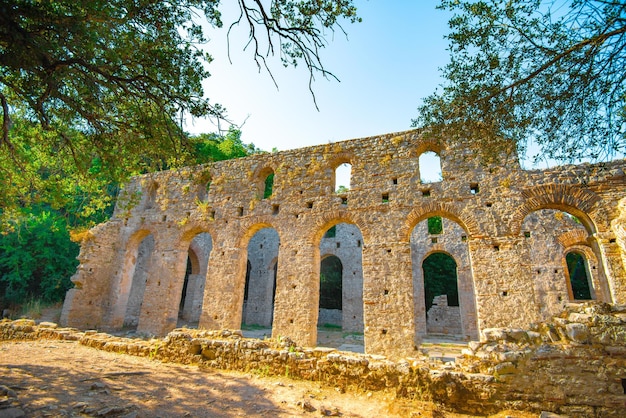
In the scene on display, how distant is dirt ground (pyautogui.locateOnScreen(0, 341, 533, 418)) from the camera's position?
389 cm

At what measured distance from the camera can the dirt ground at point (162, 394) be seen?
389 centimetres

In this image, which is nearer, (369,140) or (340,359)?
(340,359)

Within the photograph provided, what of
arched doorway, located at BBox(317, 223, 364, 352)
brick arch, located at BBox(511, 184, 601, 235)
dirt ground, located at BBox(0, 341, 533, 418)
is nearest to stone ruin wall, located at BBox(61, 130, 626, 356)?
brick arch, located at BBox(511, 184, 601, 235)

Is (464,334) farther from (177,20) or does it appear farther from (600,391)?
(177,20)

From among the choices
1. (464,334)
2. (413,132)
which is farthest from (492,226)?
(464,334)

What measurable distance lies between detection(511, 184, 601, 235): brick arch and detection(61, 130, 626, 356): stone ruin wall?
1.0 inches

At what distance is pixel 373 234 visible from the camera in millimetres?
9383

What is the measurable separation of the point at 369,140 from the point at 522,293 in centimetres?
613

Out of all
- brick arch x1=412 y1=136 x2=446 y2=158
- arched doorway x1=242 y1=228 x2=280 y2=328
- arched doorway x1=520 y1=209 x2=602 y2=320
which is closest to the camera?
brick arch x1=412 y1=136 x2=446 y2=158

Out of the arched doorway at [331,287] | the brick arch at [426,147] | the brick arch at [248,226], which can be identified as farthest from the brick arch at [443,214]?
the arched doorway at [331,287]

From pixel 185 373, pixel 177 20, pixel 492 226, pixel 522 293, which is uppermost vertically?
pixel 177 20

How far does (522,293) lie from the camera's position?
768 cm

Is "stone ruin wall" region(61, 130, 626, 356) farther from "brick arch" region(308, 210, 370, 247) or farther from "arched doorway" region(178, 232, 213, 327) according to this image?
"arched doorway" region(178, 232, 213, 327)

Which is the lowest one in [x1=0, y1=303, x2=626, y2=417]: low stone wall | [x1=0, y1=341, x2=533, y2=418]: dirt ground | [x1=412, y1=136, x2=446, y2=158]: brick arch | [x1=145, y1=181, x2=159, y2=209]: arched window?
[x1=0, y1=341, x2=533, y2=418]: dirt ground
